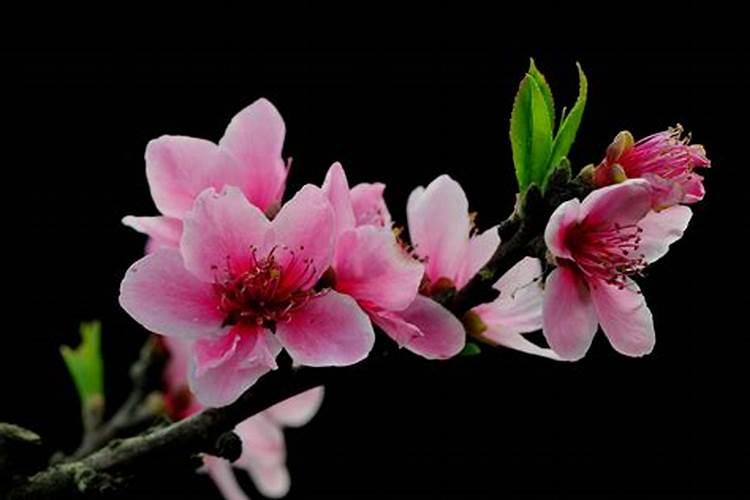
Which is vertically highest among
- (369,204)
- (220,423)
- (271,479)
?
(369,204)

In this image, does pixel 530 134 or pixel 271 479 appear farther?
pixel 271 479

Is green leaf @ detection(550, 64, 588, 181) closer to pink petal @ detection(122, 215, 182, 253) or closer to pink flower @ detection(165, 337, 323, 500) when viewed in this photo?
pink petal @ detection(122, 215, 182, 253)

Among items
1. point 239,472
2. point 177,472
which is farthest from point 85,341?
point 177,472

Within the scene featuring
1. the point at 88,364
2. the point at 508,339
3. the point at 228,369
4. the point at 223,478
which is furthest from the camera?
the point at 88,364

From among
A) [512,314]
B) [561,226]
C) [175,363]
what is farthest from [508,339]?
[175,363]

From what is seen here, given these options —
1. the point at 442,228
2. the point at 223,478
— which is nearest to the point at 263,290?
the point at 442,228

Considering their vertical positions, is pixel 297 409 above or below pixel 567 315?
below

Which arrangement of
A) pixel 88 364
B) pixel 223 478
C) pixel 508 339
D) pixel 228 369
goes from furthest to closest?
pixel 88 364, pixel 223 478, pixel 508 339, pixel 228 369

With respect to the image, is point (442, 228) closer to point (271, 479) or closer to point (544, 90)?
point (544, 90)
